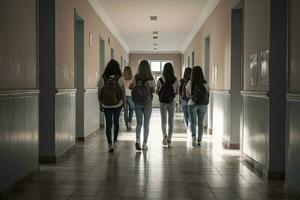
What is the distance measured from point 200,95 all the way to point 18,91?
13.8 feet

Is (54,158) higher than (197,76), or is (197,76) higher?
(197,76)

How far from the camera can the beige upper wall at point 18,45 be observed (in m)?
4.68

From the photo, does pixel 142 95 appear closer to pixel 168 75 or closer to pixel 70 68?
pixel 168 75

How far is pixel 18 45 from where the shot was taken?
5176mm

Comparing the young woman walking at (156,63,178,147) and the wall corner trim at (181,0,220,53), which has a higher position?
the wall corner trim at (181,0,220,53)

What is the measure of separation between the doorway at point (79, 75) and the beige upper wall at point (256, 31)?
377 centimetres

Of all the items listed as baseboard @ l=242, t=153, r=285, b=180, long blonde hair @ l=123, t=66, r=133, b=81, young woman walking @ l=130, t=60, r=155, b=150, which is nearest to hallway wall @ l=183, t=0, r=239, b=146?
young woman walking @ l=130, t=60, r=155, b=150

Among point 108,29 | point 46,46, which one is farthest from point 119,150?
point 108,29

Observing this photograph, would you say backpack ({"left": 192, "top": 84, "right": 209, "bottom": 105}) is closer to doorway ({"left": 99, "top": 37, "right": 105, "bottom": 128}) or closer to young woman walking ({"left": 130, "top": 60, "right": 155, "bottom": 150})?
young woman walking ({"left": 130, "top": 60, "right": 155, "bottom": 150})

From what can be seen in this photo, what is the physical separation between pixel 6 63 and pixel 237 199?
8.51ft

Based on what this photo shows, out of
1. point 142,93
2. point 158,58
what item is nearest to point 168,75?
point 142,93

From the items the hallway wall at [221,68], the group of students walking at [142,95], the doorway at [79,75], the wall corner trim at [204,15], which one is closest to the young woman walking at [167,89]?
the group of students walking at [142,95]

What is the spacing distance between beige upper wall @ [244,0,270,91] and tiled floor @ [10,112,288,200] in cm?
124

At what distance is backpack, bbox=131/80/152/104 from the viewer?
8.05 m
